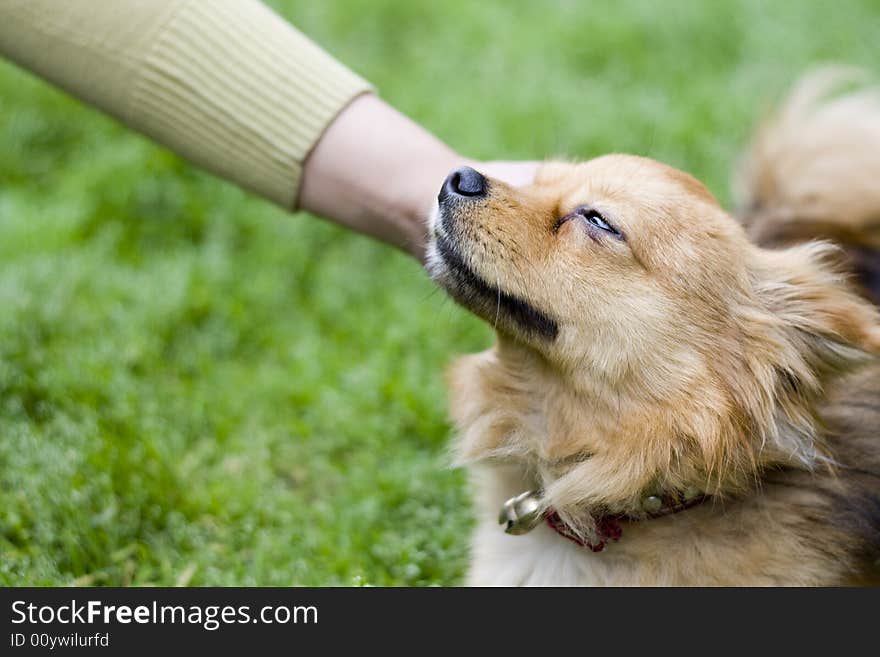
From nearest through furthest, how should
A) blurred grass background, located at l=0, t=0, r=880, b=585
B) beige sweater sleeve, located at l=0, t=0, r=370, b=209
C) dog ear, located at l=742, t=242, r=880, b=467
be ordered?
dog ear, located at l=742, t=242, r=880, b=467
beige sweater sleeve, located at l=0, t=0, r=370, b=209
blurred grass background, located at l=0, t=0, r=880, b=585

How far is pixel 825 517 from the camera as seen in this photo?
2.59 meters

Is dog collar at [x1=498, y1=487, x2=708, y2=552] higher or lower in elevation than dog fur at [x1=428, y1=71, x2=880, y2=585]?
lower

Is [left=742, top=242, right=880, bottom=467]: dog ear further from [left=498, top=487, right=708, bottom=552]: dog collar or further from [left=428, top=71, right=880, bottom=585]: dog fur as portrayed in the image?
[left=498, top=487, right=708, bottom=552]: dog collar

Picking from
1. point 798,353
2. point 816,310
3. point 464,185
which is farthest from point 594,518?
point 464,185

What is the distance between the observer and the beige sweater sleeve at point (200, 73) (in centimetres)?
298

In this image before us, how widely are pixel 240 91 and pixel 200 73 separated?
12cm

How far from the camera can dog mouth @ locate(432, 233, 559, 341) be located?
2.59m

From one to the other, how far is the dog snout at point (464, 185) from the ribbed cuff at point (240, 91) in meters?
0.63

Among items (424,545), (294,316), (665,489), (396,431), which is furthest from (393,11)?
(665,489)

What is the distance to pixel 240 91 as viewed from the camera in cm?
311

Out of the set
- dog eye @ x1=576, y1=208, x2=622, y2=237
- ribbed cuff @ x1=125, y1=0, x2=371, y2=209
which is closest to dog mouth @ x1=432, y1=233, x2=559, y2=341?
dog eye @ x1=576, y1=208, x2=622, y2=237

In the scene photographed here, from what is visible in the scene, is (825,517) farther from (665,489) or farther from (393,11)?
(393,11)

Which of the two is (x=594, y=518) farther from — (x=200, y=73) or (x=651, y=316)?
(x=200, y=73)

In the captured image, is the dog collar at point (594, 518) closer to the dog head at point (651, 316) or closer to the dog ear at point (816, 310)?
the dog head at point (651, 316)
